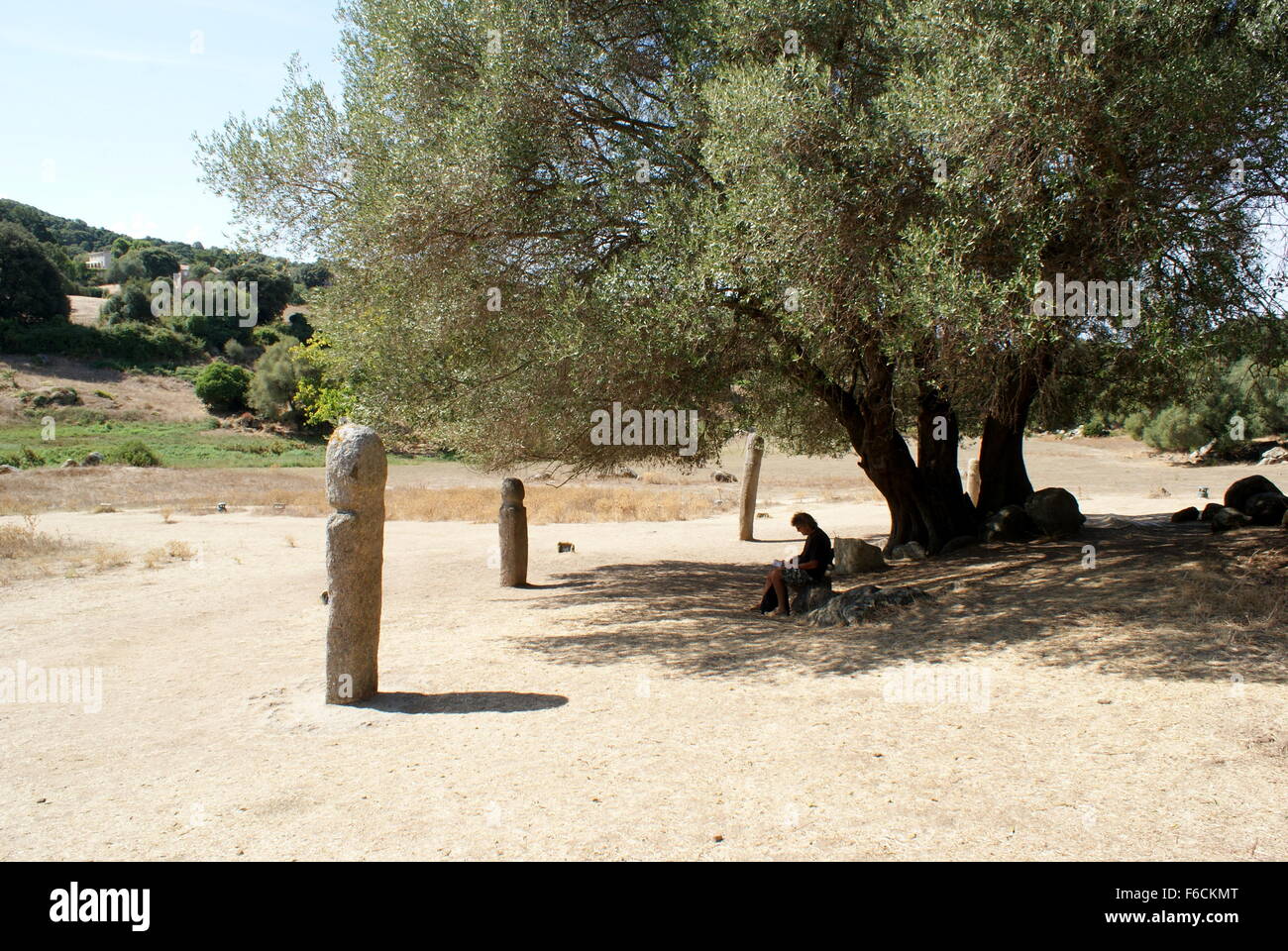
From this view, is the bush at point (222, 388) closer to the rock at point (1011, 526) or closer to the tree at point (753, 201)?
the tree at point (753, 201)

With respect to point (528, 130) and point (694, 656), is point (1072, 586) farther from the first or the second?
point (528, 130)

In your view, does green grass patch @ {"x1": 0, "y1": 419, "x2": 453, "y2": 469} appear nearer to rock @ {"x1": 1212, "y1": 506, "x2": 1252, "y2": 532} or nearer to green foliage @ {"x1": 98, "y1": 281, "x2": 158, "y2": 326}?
green foliage @ {"x1": 98, "y1": 281, "x2": 158, "y2": 326}

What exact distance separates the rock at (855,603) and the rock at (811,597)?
0.56 feet

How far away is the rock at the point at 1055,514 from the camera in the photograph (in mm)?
14984

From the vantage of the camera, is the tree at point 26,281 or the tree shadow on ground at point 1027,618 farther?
the tree at point 26,281

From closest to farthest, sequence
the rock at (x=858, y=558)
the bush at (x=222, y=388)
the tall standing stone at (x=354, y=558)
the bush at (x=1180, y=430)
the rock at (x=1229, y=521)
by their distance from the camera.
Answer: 1. the tall standing stone at (x=354, y=558)
2. the rock at (x=1229, y=521)
3. the rock at (x=858, y=558)
4. the bush at (x=1180, y=430)
5. the bush at (x=222, y=388)

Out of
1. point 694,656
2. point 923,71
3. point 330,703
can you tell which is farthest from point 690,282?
point 330,703

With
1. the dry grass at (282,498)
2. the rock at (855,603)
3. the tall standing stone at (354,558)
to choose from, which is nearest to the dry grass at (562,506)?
the dry grass at (282,498)

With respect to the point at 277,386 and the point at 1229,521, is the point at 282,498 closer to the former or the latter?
the point at 1229,521

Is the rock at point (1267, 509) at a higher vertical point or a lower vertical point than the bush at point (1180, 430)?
lower

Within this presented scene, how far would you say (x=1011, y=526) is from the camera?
15109 mm

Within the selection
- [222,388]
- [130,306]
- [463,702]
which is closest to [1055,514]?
[463,702]

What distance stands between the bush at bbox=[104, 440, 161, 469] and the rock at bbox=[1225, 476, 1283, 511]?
4257 centimetres

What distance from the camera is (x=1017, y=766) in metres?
5.96
